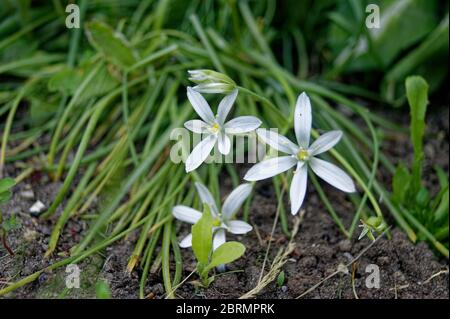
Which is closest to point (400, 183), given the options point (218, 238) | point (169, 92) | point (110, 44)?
point (218, 238)

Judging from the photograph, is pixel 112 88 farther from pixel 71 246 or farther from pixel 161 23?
pixel 71 246

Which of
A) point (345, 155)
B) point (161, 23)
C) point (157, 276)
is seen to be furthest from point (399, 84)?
point (157, 276)

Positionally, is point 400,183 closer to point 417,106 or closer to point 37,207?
point 417,106

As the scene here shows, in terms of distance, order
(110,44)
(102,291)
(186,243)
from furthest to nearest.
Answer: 1. (110,44)
2. (186,243)
3. (102,291)

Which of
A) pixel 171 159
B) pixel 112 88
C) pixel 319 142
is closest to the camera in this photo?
pixel 319 142

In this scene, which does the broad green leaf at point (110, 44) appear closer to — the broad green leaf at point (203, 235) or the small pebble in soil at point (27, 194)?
the small pebble in soil at point (27, 194)

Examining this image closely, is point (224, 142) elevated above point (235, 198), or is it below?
above

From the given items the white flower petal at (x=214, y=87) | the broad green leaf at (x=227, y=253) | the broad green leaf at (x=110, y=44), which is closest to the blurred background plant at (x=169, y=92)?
the broad green leaf at (x=110, y=44)
